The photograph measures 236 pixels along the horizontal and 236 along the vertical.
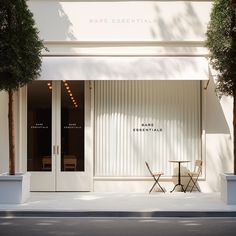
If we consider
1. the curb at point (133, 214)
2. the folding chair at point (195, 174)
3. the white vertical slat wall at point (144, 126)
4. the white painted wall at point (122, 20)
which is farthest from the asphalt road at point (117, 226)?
the white painted wall at point (122, 20)

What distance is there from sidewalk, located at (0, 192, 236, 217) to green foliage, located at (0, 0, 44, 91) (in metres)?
2.79

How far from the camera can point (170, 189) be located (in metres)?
15.8

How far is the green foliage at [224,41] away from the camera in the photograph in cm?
1270

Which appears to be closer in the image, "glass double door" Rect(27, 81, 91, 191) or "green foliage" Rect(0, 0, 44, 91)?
"green foliage" Rect(0, 0, 44, 91)

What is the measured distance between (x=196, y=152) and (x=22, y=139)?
16.0 feet

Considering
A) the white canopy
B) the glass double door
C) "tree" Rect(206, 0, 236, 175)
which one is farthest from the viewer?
the glass double door

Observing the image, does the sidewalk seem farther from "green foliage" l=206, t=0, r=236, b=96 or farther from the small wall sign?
"green foliage" l=206, t=0, r=236, b=96

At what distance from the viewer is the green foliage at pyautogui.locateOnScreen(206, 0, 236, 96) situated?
12.7m

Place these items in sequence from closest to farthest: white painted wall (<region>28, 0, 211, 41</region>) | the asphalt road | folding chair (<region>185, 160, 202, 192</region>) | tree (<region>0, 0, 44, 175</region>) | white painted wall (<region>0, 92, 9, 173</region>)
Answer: the asphalt road
tree (<region>0, 0, 44, 175</region>)
folding chair (<region>185, 160, 202, 192</region>)
white painted wall (<region>28, 0, 211, 41</region>)
white painted wall (<region>0, 92, 9, 173</region>)

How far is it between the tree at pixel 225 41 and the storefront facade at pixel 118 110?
257 centimetres

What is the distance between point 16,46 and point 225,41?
15.1 ft

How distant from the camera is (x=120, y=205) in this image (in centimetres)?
1273

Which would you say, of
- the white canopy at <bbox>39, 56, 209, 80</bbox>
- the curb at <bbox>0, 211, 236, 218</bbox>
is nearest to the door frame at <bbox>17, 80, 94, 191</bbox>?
the white canopy at <bbox>39, 56, 209, 80</bbox>

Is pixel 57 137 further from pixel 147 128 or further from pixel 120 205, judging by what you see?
pixel 120 205
